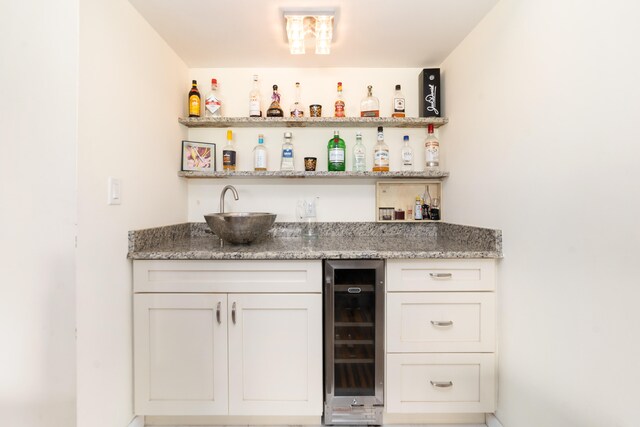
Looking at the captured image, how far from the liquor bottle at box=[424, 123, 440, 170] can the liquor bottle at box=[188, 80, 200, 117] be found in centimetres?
148

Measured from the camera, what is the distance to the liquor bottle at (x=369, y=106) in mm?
1904

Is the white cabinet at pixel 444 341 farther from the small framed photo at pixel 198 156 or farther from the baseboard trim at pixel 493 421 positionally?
the small framed photo at pixel 198 156

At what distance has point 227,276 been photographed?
4.45 feet

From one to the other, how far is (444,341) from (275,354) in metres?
0.78

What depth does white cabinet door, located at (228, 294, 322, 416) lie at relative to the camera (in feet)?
4.43

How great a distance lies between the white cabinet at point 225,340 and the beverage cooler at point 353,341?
0.18ft

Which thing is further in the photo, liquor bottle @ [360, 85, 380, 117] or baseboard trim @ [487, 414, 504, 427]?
liquor bottle @ [360, 85, 380, 117]

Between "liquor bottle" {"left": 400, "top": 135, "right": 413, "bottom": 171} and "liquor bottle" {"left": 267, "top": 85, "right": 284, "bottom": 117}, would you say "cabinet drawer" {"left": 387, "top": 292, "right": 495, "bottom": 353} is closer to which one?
"liquor bottle" {"left": 400, "top": 135, "right": 413, "bottom": 171}

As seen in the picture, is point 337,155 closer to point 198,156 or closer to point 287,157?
point 287,157
